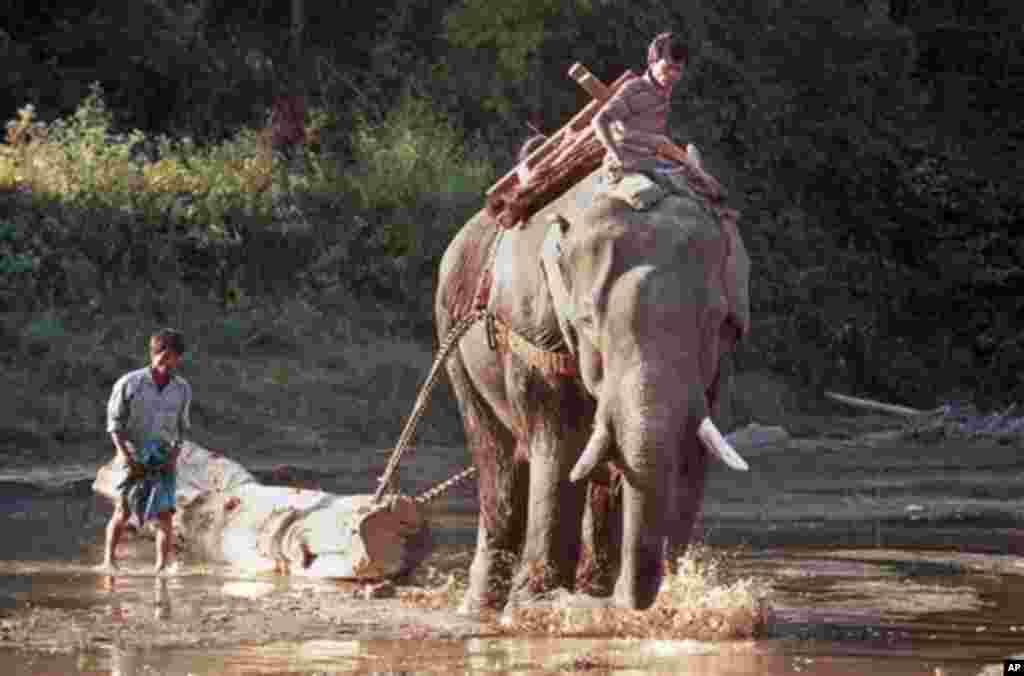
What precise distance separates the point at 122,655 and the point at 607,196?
10.3ft

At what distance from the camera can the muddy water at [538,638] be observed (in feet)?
41.2

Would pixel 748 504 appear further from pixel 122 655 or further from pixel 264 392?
pixel 122 655

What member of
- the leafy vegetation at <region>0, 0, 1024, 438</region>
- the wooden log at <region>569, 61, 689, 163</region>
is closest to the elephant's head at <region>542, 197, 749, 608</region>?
the wooden log at <region>569, 61, 689, 163</region>

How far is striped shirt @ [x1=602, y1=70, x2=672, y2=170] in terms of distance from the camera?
13242mm

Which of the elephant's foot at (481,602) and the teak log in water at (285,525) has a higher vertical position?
the teak log in water at (285,525)

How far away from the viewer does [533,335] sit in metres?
13.6

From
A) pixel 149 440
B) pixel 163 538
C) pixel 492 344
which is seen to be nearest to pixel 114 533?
pixel 163 538

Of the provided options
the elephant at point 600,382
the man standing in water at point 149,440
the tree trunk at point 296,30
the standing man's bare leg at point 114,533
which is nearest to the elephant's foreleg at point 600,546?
the elephant at point 600,382

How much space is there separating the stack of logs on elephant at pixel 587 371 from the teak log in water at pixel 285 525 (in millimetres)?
1238

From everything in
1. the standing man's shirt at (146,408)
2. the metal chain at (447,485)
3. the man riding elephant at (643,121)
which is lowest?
the metal chain at (447,485)

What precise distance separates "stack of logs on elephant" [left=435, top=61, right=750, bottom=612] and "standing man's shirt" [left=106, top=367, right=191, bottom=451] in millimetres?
2858

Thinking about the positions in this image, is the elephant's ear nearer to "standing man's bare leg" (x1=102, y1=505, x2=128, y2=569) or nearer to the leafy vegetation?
"standing man's bare leg" (x1=102, y1=505, x2=128, y2=569)

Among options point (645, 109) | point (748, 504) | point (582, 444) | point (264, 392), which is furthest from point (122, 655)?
point (264, 392)

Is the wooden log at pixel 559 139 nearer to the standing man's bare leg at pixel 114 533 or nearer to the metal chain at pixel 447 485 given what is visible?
the metal chain at pixel 447 485
